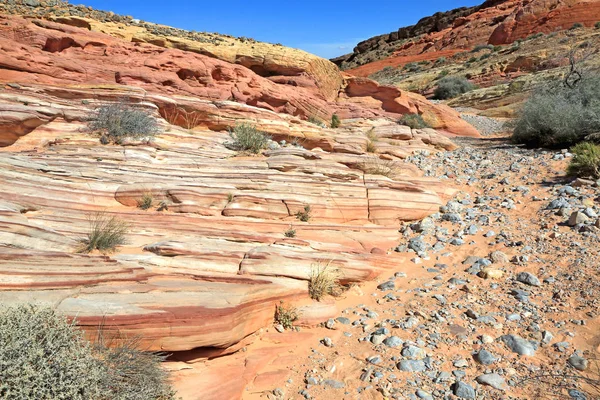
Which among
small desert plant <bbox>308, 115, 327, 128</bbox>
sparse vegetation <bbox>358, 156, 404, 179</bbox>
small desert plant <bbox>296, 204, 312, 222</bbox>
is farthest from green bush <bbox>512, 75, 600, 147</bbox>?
small desert plant <bbox>296, 204, 312, 222</bbox>

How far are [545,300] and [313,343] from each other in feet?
8.88

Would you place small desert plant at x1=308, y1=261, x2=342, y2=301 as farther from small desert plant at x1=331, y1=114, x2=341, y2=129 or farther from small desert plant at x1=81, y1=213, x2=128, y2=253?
small desert plant at x1=331, y1=114, x2=341, y2=129

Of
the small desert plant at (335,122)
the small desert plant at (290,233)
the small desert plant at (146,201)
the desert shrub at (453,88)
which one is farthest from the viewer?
the desert shrub at (453,88)

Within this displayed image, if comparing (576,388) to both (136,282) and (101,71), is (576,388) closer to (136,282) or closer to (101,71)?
(136,282)

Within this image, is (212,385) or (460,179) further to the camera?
(460,179)

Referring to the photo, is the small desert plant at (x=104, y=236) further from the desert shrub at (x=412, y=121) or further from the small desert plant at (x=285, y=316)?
the desert shrub at (x=412, y=121)

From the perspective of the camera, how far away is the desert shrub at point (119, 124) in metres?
8.07

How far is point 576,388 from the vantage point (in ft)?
10.3

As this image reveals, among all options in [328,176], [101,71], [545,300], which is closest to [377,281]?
[545,300]

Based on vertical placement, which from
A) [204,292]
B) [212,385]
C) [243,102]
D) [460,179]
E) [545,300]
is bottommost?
[212,385]

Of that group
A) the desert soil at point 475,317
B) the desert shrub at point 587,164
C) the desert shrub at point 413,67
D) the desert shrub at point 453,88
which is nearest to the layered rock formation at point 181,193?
the desert soil at point 475,317

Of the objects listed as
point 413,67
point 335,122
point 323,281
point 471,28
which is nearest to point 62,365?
point 323,281

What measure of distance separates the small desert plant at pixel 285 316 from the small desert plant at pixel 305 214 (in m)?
2.20

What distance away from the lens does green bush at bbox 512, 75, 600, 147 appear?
9.93 metres
